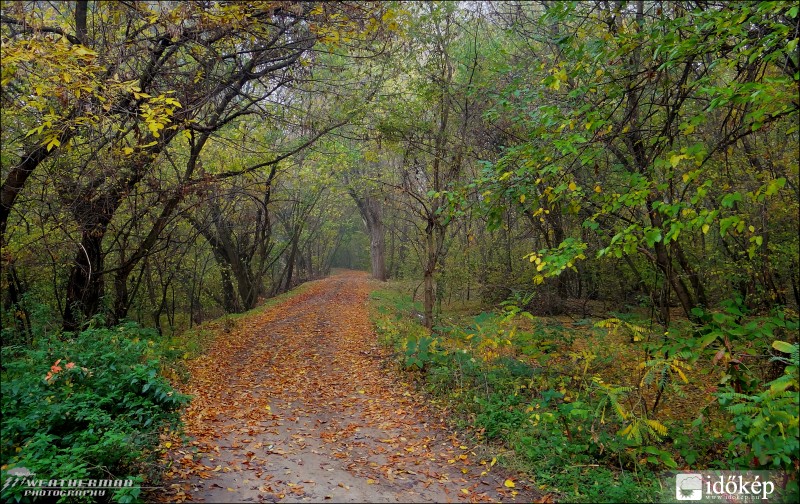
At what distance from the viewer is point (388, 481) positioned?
15.0ft

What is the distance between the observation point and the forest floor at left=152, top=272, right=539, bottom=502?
14.1 feet

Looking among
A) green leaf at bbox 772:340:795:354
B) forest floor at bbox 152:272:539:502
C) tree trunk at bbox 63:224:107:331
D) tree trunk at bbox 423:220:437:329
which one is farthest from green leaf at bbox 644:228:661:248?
tree trunk at bbox 63:224:107:331

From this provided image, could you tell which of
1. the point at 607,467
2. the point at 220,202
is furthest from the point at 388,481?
the point at 220,202

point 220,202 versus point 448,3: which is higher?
point 448,3

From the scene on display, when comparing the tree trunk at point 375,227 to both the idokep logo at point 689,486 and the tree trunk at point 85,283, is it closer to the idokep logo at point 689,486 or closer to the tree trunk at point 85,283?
the tree trunk at point 85,283

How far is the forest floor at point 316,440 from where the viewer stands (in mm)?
4285

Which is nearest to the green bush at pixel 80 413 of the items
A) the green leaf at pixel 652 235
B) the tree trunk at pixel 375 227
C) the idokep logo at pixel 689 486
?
the idokep logo at pixel 689 486

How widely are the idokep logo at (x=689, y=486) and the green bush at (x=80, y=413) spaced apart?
469cm

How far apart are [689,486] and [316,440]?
390cm

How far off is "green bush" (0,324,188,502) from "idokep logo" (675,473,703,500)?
469cm

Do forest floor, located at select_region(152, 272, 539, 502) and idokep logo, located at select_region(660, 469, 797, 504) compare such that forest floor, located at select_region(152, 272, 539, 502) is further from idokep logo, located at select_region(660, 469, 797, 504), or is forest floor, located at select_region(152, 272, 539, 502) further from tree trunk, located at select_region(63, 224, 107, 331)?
tree trunk, located at select_region(63, 224, 107, 331)

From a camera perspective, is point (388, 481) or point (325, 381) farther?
point (325, 381)

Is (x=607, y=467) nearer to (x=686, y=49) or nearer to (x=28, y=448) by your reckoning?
(x=686, y=49)

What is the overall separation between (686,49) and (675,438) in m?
4.11
